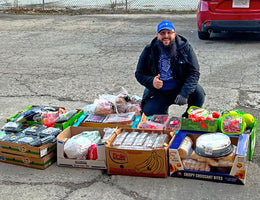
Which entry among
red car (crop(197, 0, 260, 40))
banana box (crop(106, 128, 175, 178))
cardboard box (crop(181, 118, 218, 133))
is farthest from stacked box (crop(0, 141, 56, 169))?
red car (crop(197, 0, 260, 40))

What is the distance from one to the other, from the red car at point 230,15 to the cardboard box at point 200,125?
15.7 ft

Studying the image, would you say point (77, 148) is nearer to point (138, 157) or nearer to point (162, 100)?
point (138, 157)

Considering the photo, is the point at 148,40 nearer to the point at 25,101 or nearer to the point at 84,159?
the point at 25,101

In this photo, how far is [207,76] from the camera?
6.93 meters

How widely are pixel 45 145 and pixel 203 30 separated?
5.64 metres

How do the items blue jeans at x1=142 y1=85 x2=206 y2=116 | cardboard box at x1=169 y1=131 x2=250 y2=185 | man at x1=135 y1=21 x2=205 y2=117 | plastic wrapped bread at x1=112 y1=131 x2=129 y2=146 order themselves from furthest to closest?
blue jeans at x1=142 y1=85 x2=206 y2=116 < man at x1=135 y1=21 x2=205 y2=117 < plastic wrapped bread at x1=112 y1=131 x2=129 y2=146 < cardboard box at x1=169 y1=131 x2=250 y2=185

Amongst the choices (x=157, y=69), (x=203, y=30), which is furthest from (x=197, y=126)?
(x=203, y=30)

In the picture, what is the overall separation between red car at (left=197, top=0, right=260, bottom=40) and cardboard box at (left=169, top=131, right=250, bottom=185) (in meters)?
4.90

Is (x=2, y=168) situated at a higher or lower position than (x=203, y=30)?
lower

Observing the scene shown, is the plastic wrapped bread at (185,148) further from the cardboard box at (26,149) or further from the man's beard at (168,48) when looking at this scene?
the cardboard box at (26,149)

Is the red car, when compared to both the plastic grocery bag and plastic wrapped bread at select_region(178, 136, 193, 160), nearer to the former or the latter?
plastic wrapped bread at select_region(178, 136, 193, 160)

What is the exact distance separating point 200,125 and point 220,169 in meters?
0.55

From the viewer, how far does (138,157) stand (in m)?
3.88

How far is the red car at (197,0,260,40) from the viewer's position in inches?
326
